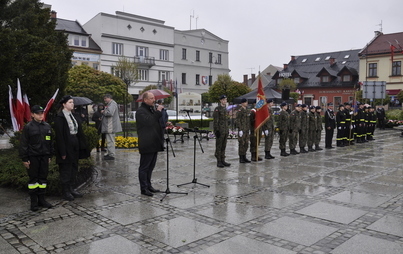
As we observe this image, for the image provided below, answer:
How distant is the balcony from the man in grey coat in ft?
135

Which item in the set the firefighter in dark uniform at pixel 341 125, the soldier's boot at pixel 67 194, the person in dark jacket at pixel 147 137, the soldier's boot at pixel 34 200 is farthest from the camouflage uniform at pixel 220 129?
the firefighter in dark uniform at pixel 341 125

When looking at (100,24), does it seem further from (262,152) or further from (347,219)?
(347,219)

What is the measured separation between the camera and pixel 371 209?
650cm

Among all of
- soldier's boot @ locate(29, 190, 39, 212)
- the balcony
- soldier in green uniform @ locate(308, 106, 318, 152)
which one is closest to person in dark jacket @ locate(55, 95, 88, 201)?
soldier's boot @ locate(29, 190, 39, 212)

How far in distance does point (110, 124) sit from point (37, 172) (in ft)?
19.2

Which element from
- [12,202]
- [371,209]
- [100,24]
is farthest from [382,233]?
[100,24]

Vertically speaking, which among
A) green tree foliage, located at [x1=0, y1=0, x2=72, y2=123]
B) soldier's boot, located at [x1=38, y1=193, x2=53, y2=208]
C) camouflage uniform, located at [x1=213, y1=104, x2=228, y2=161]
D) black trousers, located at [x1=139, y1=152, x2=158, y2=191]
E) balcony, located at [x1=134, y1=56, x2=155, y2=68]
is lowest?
soldier's boot, located at [x1=38, y1=193, x2=53, y2=208]

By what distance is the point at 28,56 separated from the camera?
960 cm

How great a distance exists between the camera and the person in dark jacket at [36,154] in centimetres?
630

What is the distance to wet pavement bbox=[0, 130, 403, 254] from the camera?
483 centimetres

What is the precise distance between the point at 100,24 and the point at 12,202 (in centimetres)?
4521

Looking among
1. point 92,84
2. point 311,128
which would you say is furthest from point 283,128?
point 92,84

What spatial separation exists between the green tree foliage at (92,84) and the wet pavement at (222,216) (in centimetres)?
1832

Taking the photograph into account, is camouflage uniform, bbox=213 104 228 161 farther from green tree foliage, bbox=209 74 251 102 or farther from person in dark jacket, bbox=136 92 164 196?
green tree foliage, bbox=209 74 251 102
